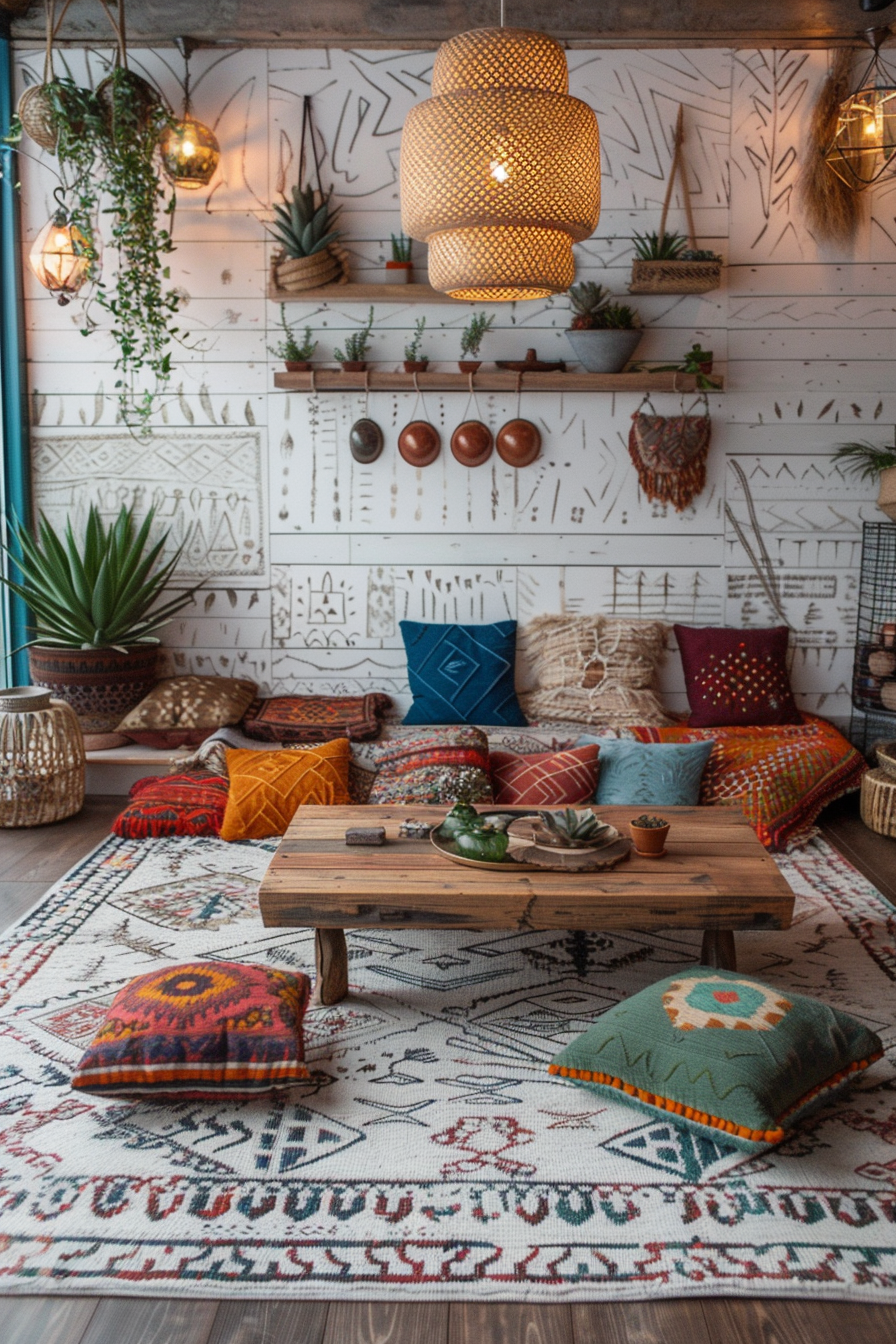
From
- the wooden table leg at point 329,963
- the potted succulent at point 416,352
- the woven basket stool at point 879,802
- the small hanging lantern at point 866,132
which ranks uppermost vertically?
the small hanging lantern at point 866,132

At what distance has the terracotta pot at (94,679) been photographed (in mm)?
4812

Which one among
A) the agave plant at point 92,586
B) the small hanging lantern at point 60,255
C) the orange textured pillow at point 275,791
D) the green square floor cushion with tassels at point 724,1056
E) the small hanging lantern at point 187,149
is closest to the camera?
the green square floor cushion with tassels at point 724,1056

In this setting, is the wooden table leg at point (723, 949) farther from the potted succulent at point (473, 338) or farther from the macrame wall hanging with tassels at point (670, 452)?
the potted succulent at point (473, 338)

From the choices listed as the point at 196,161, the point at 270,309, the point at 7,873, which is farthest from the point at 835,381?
the point at 7,873

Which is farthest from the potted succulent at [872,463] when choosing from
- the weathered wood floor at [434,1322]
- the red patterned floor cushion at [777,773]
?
the weathered wood floor at [434,1322]

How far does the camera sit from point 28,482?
5199mm

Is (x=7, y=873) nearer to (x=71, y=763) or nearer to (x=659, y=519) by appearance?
(x=71, y=763)

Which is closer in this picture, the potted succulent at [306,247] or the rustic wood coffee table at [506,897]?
the rustic wood coffee table at [506,897]

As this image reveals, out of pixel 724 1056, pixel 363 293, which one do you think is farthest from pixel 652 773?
pixel 363 293

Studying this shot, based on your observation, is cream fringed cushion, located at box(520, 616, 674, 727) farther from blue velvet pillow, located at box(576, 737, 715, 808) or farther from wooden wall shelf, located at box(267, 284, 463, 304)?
wooden wall shelf, located at box(267, 284, 463, 304)

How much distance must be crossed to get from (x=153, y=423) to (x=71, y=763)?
1.56m

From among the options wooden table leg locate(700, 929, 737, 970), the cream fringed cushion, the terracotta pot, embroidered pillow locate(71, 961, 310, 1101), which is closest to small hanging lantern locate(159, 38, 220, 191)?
the terracotta pot

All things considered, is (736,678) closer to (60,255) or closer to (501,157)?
(501,157)

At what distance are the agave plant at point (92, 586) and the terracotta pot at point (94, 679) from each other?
0.16 feet
